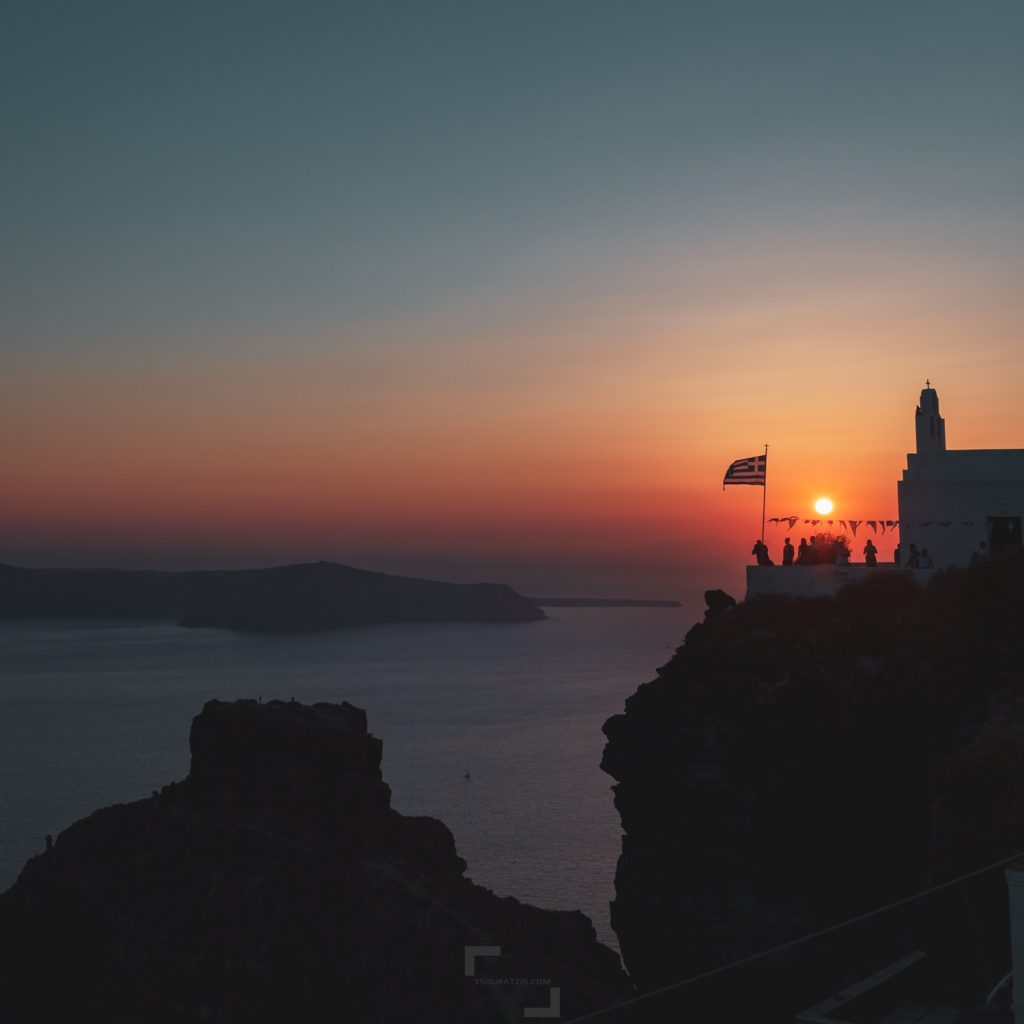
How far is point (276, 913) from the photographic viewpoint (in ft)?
117

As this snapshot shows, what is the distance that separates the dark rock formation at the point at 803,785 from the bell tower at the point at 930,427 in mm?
9124

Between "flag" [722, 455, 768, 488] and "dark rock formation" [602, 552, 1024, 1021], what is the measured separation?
8.11 metres

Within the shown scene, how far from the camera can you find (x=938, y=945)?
20.5 meters

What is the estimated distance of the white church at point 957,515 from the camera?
112ft

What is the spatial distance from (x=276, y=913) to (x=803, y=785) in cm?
1959

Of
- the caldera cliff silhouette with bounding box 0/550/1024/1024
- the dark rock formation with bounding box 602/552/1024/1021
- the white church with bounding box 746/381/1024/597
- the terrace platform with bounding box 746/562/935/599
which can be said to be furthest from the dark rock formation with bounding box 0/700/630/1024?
the white church with bounding box 746/381/1024/597

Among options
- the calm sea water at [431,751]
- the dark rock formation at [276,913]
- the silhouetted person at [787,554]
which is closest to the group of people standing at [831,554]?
the silhouetted person at [787,554]

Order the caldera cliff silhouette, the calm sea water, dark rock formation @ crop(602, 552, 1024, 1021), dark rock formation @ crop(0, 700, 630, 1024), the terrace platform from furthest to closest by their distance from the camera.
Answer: the calm sea water < dark rock formation @ crop(0, 700, 630, 1024) < the terrace platform < dark rock formation @ crop(602, 552, 1024, 1021) < the caldera cliff silhouette

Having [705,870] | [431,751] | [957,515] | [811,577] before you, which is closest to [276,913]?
[705,870]

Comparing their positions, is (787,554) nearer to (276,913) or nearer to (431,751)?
(276,913)

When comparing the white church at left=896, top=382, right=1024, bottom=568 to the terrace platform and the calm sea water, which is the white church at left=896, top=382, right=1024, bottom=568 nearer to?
the terrace platform

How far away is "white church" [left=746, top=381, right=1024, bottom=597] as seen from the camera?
112 ft

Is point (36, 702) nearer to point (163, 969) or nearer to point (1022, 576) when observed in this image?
point (163, 969)

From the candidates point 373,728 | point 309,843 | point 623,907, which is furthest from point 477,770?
point 623,907
